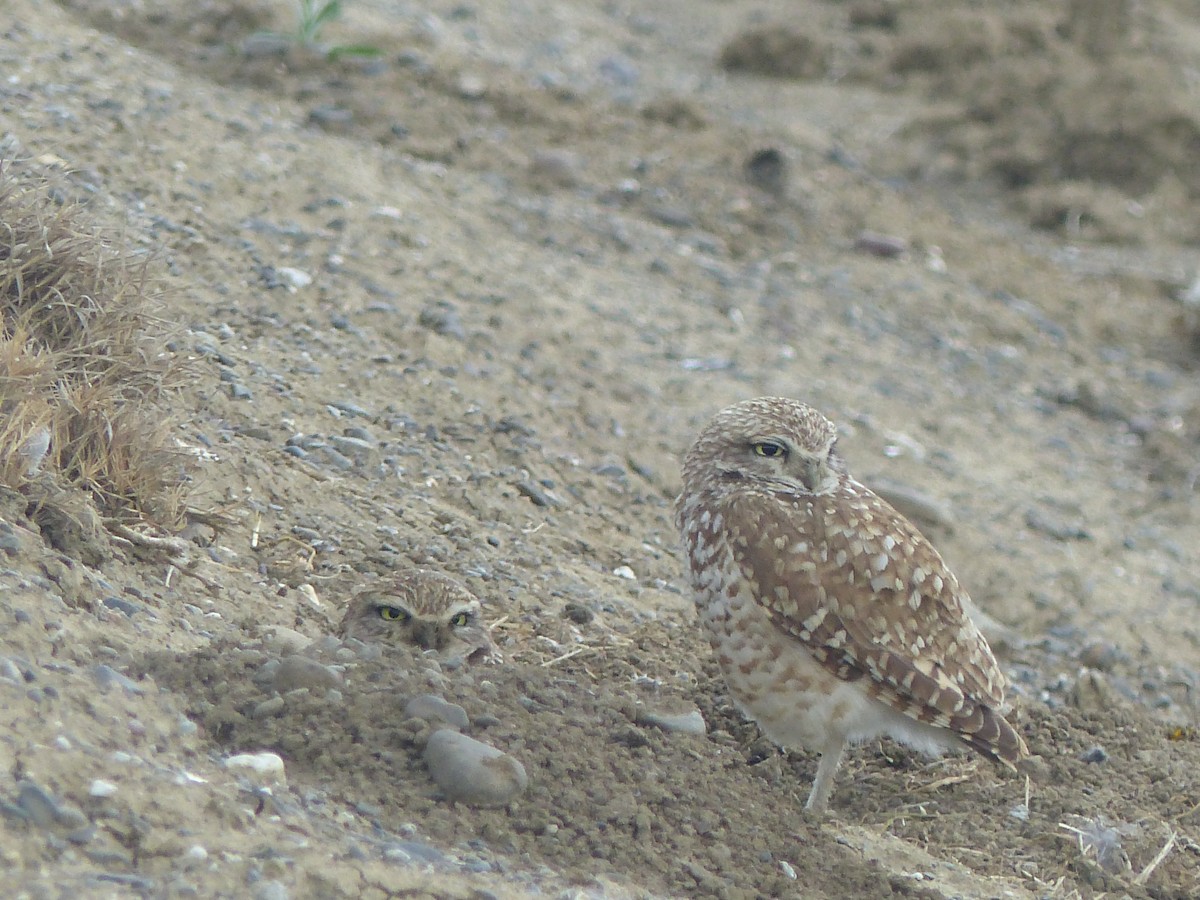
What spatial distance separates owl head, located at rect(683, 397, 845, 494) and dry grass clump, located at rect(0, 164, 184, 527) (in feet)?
6.15

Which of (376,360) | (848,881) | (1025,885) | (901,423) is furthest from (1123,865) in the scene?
(901,423)

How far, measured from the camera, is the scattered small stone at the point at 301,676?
4.10 meters

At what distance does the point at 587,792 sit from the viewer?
13.6 feet

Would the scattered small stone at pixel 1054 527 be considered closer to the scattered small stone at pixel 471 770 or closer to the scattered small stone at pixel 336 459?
the scattered small stone at pixel 336 459

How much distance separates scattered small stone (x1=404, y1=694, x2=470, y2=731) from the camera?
4.14m

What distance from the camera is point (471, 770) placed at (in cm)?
394

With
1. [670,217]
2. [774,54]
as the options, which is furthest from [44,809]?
[774,54]

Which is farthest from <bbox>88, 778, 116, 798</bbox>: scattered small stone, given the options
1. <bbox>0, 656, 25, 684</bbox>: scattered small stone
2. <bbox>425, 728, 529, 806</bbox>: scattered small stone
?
<bbox>425, 728, 529, 806</bbox>: scattered small stone

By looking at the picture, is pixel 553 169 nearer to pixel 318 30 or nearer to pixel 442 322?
Answer: pixel 318 30

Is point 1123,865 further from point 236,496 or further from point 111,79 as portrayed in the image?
point 111,79

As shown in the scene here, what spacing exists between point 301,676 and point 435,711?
0.38 m

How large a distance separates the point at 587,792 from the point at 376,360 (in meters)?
3.21

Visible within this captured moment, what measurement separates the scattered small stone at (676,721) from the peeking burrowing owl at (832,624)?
20cm

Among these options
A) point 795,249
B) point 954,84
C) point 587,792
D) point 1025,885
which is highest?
point 954,84
